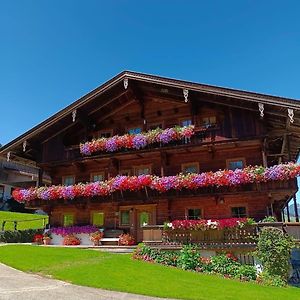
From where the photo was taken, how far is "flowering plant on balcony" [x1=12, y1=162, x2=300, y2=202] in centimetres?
1869

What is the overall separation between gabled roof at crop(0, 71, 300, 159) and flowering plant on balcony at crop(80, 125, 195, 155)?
2.59 metres

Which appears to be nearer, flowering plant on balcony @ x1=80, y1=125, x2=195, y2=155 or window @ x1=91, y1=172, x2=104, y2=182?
flowering plant on balcony @ x1=80, y1=125, x2=195, y2=155

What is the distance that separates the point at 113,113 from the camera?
26.3 metres

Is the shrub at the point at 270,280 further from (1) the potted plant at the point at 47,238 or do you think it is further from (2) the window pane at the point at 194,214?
(1) the potted plant at the point at 47,238

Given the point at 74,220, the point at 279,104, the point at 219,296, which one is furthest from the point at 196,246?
the point at 74,220

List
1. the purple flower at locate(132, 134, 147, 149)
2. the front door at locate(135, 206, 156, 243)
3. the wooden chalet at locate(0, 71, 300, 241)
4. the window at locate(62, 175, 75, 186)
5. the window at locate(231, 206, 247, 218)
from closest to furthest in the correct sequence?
the wooden chalet at locate(0, 71, 300, 241) < the window at locate(231, 206, 247, 218) < the purple flower at locate(132, 134, 147, 149) < the front door at locate(135, 206, 156, 243) < the window at locate(62, 175, 75, 186)

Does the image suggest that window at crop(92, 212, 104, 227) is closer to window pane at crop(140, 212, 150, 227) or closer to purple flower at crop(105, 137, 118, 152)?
window pane at crop(140, 212, 150, 227)

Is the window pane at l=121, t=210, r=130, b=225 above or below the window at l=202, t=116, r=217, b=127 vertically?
below

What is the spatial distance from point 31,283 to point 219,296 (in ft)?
18.8

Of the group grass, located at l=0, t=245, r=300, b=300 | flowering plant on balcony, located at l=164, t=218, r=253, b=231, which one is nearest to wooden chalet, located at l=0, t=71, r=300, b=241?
flowering plant on balcony, located at l=164, t=218, r=253, b=231

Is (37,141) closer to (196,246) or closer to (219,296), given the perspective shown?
(196,246)

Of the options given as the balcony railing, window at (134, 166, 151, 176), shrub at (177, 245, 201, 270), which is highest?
the balcony railing

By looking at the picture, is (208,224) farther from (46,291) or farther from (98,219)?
(46,291)

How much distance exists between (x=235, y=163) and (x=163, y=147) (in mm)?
4652
